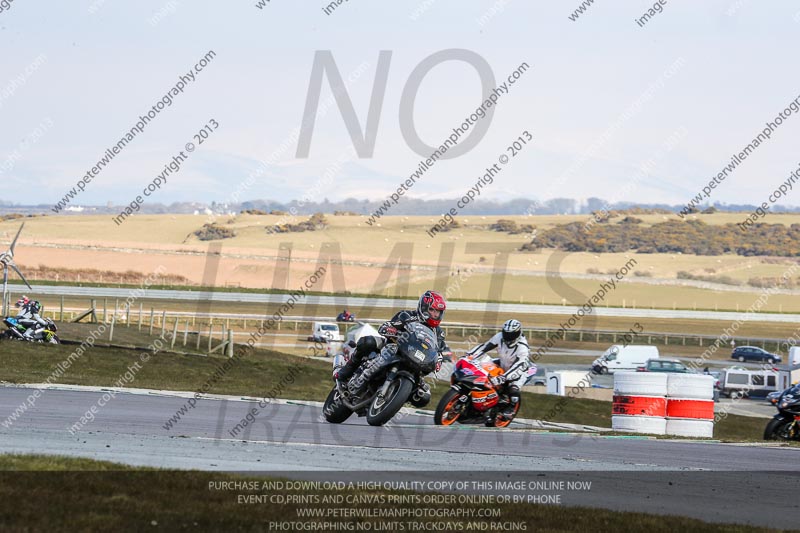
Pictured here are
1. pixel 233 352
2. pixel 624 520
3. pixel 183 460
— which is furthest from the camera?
pixel 233 352

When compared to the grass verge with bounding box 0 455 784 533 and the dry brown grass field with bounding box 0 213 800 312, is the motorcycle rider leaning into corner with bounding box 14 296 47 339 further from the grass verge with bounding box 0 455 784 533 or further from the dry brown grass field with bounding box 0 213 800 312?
the dry brown grass field with bounding box 0 213 800 312

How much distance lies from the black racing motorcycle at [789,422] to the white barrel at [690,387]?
1544 millimetres

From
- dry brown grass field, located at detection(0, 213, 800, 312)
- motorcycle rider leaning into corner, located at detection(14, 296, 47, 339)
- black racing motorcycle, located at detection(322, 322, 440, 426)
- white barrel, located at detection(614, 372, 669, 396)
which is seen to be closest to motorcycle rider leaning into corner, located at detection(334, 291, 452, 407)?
black racing motorcycle, located at detection(322, 322, 440, 426)

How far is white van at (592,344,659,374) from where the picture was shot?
2140 inches

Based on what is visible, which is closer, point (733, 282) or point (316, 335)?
point (316, 335)

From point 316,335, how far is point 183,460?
48.8 m

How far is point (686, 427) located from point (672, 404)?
1.75 feet

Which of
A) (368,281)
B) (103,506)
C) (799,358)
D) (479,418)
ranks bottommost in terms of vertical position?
(103,506)

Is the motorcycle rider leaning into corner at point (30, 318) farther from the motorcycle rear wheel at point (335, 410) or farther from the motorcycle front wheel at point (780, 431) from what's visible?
the motorcycle front wheel at point (780, 431)

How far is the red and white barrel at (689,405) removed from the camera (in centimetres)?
2212

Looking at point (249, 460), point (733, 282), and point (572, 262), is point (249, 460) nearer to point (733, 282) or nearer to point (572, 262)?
point (733, 282)

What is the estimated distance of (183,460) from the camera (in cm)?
1127

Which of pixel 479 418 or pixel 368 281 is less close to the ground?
pixel 368 281

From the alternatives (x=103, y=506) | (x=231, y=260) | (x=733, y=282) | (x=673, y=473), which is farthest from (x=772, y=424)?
(x=733, y=282)
